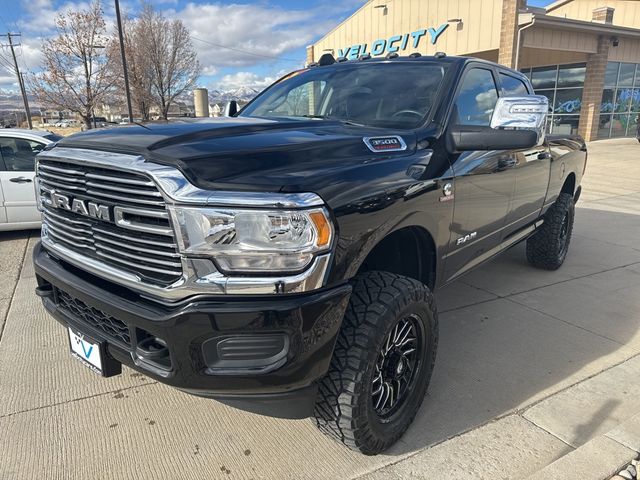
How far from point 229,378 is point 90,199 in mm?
975

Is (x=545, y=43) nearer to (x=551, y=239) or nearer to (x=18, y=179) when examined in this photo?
(x=551, y=239)

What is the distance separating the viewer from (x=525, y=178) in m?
3.80

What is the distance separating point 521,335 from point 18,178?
621cm

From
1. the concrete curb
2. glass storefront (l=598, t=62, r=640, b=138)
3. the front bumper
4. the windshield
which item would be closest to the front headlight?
the front bumper

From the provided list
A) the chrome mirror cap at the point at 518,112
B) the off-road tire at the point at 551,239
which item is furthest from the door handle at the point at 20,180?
the off-road tire at the point at 551,239

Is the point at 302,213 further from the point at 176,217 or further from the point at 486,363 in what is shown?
the point at 486,363

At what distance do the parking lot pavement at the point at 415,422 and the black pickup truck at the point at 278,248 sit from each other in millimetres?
218

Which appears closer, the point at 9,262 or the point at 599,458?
the point at 599,458

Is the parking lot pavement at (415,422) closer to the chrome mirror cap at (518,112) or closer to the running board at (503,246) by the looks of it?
the running board at (503,246)

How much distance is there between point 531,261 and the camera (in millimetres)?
5152

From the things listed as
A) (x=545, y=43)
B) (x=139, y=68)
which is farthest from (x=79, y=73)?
(x=545, y=43)

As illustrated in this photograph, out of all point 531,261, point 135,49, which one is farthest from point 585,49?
point 135,49

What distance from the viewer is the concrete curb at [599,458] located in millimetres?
2131

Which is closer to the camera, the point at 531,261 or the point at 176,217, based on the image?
the point at 176,217
